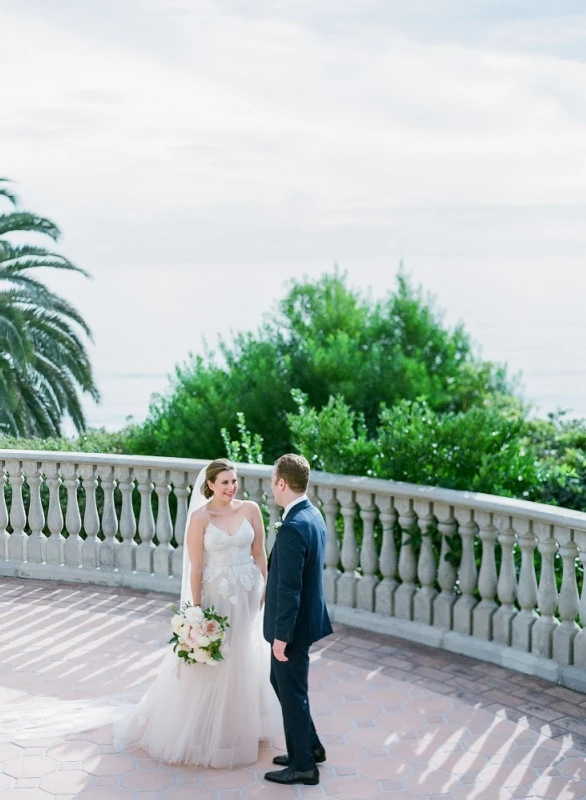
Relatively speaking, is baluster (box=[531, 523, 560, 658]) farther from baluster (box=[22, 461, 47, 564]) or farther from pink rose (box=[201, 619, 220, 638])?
baluster (box=[22, 461, 47, 564])

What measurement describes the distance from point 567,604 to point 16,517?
5012mm

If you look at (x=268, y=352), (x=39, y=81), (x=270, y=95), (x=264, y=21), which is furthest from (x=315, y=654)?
(x=270, y=95)

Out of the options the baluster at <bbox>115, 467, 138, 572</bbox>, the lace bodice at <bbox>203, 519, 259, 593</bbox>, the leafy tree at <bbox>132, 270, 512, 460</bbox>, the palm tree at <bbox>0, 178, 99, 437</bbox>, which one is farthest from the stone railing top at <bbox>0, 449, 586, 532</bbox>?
the palm tree at <bbox>0, 178, 99, 437</bbox>

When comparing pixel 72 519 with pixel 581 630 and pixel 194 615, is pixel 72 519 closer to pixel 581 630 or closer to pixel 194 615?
pixel 194 615

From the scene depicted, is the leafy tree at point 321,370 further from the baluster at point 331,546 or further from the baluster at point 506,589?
the baluster at point 506,589

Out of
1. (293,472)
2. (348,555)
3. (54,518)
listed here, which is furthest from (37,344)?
(293,472)

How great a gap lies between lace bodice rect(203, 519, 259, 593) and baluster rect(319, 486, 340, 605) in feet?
6.61

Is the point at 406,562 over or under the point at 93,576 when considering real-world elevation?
over

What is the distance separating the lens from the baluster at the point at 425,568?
7.09m

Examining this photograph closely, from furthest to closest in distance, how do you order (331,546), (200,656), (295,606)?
(331,546) < (200,656) < (295,606)

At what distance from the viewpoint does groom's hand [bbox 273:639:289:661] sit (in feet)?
16.3

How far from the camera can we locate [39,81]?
62.8 meters

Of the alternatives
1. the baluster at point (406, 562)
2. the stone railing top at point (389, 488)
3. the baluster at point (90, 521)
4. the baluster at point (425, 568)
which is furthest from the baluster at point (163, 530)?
the baluster at point (425, 568)

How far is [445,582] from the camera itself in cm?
716
